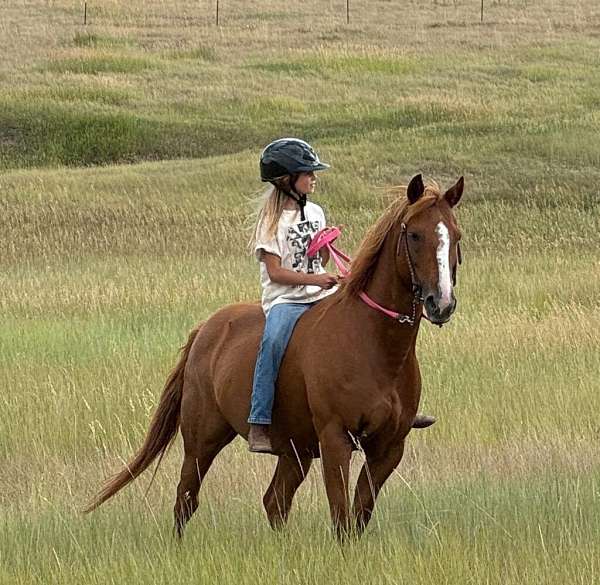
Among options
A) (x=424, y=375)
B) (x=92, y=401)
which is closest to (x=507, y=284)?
(x=424, y=375)

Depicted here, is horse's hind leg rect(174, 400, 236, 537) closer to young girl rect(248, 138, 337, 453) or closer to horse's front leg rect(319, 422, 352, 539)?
young girl rect(248, 138, 337, 453)

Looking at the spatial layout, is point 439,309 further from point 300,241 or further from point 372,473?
point 300,241

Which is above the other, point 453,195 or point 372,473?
point 453,195

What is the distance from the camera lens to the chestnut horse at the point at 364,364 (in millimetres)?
5734

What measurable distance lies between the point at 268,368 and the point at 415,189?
112 cm

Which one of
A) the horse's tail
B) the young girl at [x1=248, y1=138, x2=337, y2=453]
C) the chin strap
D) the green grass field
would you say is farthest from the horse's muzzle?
the horse's tail

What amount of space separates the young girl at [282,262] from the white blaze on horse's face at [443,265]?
0.94 metres

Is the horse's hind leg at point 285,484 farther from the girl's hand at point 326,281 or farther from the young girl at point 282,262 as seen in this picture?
the girl's hand at point 326,281

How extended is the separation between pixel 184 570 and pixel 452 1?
189 feet

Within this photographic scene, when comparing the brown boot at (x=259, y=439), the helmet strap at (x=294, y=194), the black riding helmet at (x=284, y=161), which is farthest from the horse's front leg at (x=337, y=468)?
the black riding helmet at (x=284, y=161)

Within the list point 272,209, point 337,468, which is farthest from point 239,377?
point 337,468

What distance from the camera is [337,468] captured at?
5.93 metres

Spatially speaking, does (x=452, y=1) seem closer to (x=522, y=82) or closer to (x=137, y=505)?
(x=522, y=82)

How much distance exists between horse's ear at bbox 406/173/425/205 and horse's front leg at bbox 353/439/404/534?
3.39 ft
